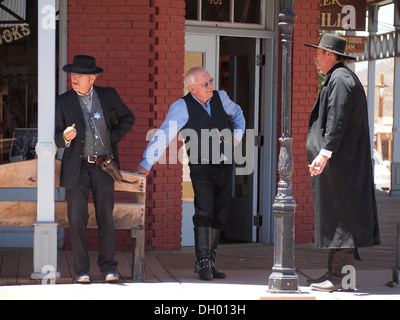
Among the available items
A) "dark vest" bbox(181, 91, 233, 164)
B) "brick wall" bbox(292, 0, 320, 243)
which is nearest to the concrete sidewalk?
"brick wall" bbox(292, 0, 320, 243)

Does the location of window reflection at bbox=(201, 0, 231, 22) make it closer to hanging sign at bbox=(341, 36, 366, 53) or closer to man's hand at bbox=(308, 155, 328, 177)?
man's hand at bbox=(308, 155, 328, 177)

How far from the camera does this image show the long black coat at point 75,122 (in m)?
7.28

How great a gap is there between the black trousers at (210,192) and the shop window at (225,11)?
2.67 m

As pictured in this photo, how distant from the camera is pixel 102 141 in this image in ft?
24.2

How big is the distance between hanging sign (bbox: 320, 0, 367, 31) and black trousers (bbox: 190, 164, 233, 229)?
5.01 m

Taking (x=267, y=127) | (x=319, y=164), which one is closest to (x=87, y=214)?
(x=319, y=164)

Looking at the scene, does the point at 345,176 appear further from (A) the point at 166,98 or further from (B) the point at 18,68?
(B) the point at 18,68

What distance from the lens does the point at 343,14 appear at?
12352 mm

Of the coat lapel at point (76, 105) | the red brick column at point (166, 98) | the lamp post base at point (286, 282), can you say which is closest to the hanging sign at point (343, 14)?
the red brick column at point (166, 98)

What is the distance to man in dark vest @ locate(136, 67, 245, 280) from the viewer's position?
7.57m

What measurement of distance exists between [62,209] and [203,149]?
1422 mm

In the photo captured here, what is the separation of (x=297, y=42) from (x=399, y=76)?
34.1 ft

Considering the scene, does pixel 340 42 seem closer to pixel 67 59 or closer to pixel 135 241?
pixel 135 241

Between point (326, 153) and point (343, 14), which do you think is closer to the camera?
point (326, 153)
